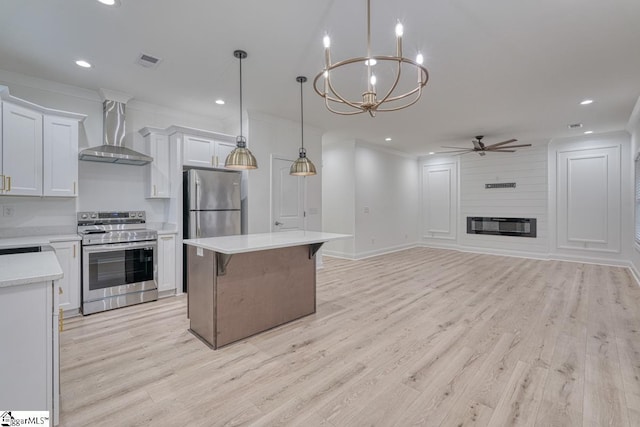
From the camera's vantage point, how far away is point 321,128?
5.86 m

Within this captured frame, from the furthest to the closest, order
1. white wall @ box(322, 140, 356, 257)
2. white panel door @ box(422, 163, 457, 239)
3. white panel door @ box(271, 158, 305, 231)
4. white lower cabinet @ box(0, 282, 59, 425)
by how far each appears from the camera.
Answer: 1. white panel door @ box(422, 163, 457, 239)
2. white wall @ box(322, 140, 356, 257)
3. white panel door @ box(271, 158, 305, 231)
4. white lower cabinet @ box(0, 282, 59, 425)

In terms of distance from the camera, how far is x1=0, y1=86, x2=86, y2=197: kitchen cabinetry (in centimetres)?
299

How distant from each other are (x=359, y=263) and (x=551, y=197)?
470cm

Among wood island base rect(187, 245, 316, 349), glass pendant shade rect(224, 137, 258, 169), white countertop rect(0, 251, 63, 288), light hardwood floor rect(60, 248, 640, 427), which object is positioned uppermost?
glass pendant shade rect(224, 137, 258, 169)

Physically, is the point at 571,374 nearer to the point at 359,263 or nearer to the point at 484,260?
the point at 359,263

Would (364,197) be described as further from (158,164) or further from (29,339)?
(29,339)

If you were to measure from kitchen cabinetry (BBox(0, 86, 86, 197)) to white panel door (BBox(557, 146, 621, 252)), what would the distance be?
8.95 m

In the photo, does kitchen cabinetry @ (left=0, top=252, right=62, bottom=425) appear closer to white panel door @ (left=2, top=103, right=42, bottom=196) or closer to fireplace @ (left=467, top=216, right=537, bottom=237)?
white panel door @ (left=2, top=103, right=42, bottom=196)

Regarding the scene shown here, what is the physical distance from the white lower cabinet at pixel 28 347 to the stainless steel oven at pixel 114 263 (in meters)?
2.18

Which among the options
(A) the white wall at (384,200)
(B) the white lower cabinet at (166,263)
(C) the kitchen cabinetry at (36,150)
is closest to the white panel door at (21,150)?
(C) the kitchen cabinetry at (36,150)

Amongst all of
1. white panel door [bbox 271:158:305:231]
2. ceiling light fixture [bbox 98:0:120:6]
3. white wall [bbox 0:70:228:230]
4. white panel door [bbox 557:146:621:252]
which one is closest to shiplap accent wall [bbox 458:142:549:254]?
white panel door [bbox 557:146:621:252]

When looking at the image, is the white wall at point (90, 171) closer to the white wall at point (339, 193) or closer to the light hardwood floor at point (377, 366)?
the light hardwood floor at point (377, 366)

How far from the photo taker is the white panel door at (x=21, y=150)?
2.98 m

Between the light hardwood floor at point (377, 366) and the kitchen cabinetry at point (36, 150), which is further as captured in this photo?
the kitchen cabinetry at point (36, 150)
